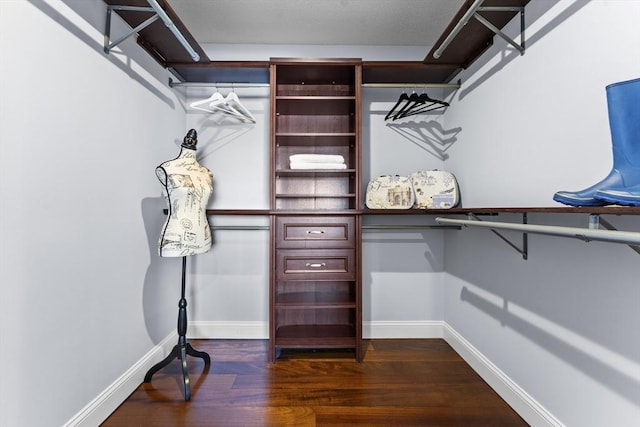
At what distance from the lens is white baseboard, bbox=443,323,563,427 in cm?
144

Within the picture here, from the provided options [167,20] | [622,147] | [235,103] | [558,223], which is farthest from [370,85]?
[622,147]

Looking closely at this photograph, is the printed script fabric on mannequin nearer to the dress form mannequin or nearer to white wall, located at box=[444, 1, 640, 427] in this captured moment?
the dress form mannequin

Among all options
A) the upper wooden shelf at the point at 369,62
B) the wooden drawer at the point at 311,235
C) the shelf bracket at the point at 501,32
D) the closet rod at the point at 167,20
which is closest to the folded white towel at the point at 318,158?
the wooden drawer at the point at 311,235

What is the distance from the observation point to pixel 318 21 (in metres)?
2.22

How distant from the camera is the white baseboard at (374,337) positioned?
4.83ft

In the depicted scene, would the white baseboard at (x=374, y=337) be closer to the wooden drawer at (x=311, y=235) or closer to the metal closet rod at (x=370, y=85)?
the wooden drawer at (x=311, y=235)

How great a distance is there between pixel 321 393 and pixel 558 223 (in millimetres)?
1539

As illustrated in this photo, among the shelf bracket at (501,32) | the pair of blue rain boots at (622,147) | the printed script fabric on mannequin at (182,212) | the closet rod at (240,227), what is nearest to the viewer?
the pair of blue rain boots at (622,147)

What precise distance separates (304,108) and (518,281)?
6.17 ft

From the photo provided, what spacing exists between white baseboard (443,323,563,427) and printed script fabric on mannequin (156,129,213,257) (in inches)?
74.4

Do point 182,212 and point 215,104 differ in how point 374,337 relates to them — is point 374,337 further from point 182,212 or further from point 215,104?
point 215,104

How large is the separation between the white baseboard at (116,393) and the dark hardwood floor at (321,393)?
0.05 metres

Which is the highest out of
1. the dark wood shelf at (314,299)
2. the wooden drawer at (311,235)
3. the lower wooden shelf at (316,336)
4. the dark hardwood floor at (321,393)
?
the wooden drawer at (311,235)

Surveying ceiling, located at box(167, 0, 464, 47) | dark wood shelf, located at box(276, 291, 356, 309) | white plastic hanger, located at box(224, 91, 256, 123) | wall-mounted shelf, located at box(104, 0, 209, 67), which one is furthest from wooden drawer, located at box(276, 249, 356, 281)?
ceiling, located at box(167, 0, 464, 47)
